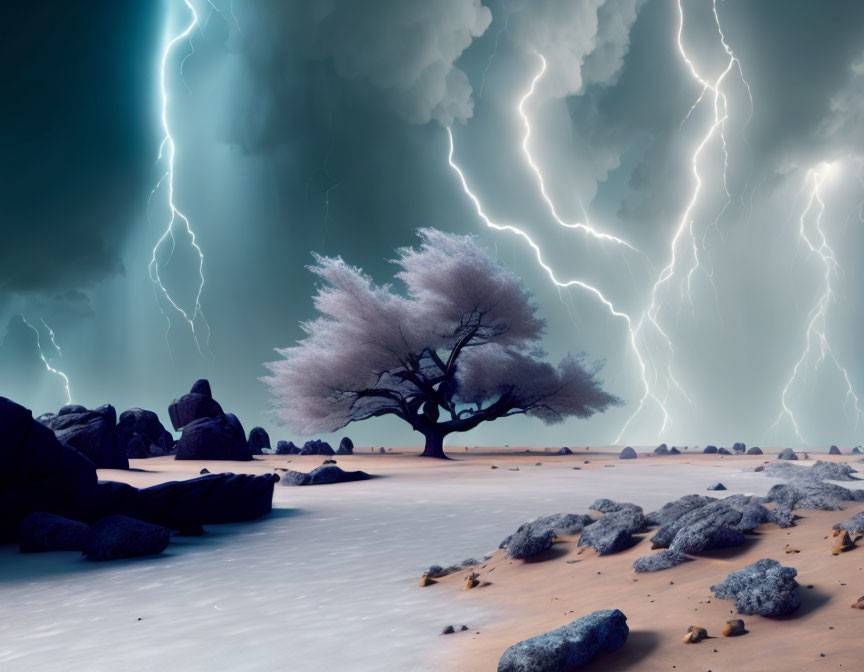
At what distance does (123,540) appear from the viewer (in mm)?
5492

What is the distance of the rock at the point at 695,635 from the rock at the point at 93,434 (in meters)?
13.6

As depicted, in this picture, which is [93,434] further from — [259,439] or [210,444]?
[259,439]

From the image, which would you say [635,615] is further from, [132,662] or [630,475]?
[630,475]

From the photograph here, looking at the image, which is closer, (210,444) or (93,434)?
(93,434)

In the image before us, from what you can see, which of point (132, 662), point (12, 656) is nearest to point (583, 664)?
point (132, 662)

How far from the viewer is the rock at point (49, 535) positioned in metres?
5.84

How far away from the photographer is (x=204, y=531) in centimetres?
688

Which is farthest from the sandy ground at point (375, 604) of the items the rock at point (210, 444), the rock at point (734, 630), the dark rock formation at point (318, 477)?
the rock at point (210, 444)

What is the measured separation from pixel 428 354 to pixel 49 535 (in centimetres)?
1862

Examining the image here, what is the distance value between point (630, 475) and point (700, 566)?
9373mm

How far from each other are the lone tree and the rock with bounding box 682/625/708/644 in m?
20.1

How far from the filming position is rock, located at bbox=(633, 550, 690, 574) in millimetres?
3486

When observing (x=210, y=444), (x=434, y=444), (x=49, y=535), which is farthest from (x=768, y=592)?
(x=434, y=444)

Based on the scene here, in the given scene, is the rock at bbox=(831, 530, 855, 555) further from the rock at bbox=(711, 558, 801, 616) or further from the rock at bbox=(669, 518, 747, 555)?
the rock at bbox=(711, 558, 801, 616)
